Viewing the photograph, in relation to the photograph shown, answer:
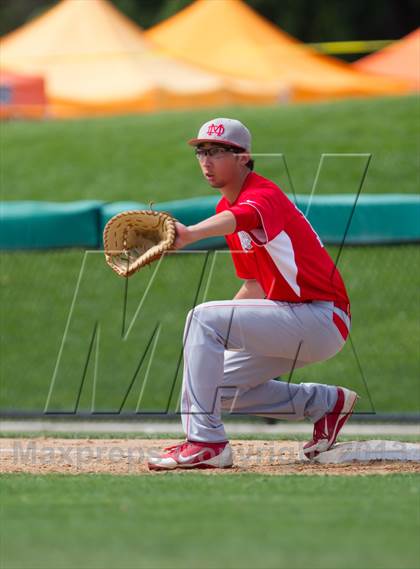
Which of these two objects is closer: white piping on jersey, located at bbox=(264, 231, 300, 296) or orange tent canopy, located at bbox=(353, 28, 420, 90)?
white piping on jersey, located at bbox=(264, 231, 300, 296)

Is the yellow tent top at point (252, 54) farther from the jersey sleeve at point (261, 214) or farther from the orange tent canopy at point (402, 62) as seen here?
the jersey sleeve at point (261, 214)

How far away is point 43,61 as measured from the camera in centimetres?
2561

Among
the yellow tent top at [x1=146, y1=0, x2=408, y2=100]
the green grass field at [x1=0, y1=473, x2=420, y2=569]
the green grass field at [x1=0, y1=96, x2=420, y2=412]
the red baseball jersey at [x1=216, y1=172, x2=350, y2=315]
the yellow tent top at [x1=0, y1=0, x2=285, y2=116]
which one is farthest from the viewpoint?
the yellow tent top at [x1=146, y1=0, x2=408, y2=100]

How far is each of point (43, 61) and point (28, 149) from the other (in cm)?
685

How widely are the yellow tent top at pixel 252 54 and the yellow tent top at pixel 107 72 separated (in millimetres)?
482

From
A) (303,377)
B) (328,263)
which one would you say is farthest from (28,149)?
(328,263)

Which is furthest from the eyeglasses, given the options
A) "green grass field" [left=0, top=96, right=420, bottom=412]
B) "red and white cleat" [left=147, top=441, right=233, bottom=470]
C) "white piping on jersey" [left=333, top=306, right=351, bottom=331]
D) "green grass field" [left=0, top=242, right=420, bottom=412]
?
"green grass field" [left=0, top=242, right=420, bottom=412]

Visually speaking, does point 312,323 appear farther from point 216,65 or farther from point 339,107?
point 216,65

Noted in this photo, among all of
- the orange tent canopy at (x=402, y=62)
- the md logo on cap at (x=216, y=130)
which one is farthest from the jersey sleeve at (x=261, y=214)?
the orange tent canopy at (x=402, y=62)

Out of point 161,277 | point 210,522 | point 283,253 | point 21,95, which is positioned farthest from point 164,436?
point 21,95

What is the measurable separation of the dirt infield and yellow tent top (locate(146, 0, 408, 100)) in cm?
1768

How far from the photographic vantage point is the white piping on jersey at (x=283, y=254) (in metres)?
6.30

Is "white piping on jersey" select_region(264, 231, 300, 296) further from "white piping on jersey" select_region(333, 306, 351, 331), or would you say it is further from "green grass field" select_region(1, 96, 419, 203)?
"green grass field" select_region(1, 96, 419, 203)

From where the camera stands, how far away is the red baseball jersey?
6176 mm
